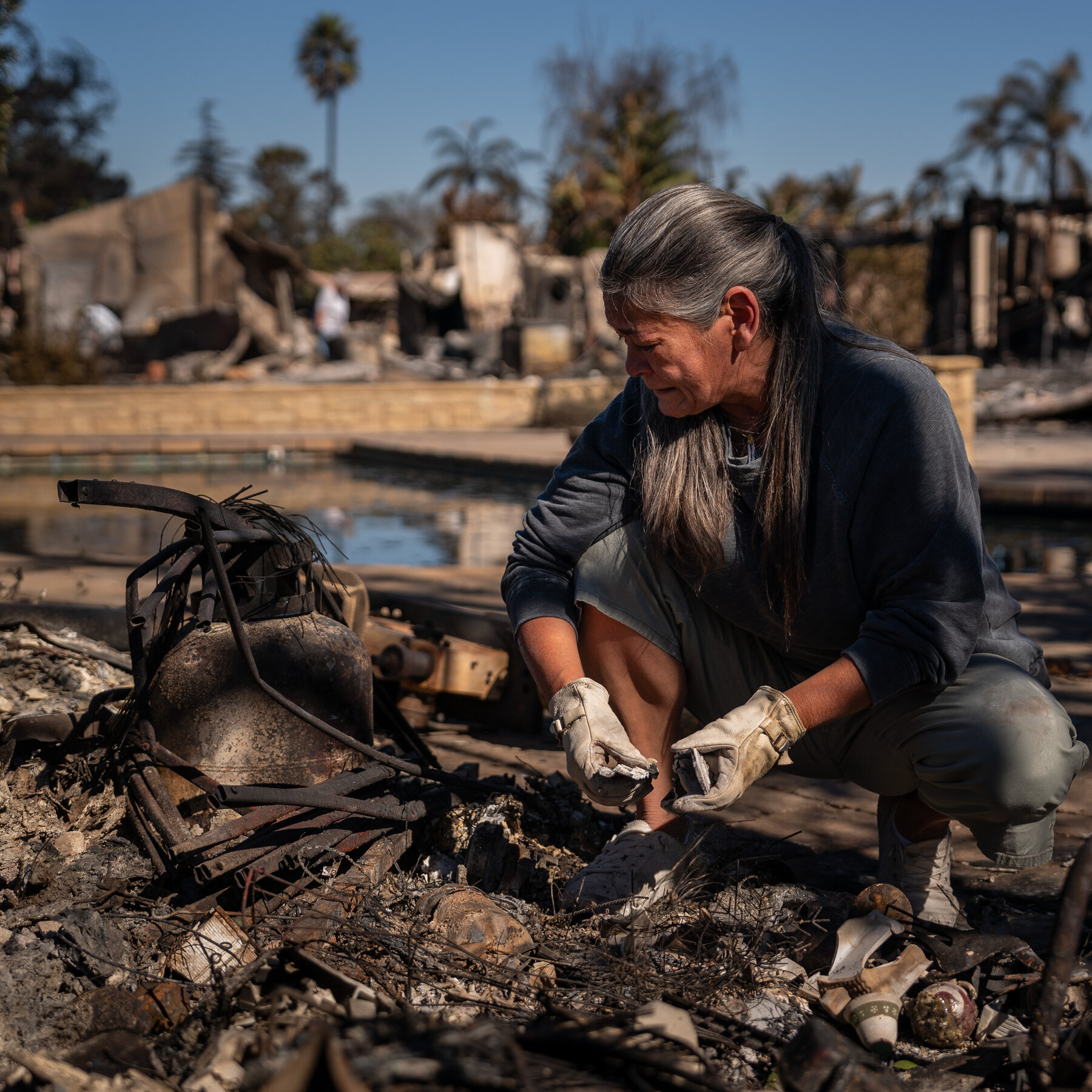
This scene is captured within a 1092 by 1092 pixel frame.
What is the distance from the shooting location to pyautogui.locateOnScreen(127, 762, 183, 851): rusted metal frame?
1.89 meters

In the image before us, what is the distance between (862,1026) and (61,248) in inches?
980

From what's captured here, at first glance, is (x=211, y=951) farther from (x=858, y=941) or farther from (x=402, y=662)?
(x=402, y=662)

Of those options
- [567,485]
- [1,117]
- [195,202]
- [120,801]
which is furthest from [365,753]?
[195,202]

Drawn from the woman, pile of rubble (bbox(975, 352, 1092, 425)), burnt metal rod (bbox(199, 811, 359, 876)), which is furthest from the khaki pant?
pile of rubble (bbox(975, 352, 1092, 425))

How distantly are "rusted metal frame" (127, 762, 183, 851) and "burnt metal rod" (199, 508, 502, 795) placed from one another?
0.90 feet

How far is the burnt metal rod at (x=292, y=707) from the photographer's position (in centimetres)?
195

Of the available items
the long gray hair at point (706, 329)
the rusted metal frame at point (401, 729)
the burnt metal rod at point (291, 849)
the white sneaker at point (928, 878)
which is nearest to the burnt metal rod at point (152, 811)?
the burnt metal rod at point (291, 849)

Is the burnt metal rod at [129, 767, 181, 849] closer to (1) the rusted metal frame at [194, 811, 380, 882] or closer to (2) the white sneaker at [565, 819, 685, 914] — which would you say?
(1) the rusted metal frame at [194, 811, 380, 882]

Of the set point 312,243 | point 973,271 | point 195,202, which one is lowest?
point 973,271

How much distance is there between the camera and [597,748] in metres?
1.92

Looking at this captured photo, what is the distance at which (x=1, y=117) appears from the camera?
16.5 ft

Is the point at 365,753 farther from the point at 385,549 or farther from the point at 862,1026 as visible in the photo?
the point at 385,549

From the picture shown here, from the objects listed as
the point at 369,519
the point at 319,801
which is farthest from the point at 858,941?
the point at 369,519

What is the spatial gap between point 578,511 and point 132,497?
2.83ft
